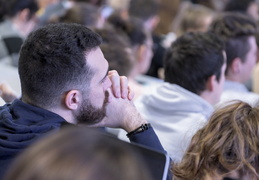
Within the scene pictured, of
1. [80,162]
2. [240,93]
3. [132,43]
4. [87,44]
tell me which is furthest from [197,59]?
[80,162]

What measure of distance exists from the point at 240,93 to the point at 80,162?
7.16 ft

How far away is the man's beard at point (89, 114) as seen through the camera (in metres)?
1.69

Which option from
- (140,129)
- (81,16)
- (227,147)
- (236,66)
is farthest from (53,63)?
(81,16)

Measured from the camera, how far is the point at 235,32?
3.08 meters

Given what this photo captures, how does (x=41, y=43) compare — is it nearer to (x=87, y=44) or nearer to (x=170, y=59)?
(x=87, y=44)

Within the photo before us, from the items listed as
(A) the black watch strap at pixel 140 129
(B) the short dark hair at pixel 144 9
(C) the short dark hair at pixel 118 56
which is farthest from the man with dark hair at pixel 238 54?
(B) the short dark hair at pixel 144 9

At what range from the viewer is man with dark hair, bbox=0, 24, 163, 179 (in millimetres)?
1577

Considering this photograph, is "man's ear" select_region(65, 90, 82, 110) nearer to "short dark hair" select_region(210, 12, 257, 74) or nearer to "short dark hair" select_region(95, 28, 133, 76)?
"short dark hair" select_region(95, 28, 133, 76)

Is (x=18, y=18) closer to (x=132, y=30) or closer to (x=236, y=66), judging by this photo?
(x=132, y=30)

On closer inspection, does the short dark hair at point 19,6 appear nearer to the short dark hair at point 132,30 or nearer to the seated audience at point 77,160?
the short dark hair at point 132,30

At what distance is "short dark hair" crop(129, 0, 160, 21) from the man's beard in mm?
3455

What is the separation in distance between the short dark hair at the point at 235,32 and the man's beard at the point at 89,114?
1431 mm

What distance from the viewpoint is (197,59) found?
2.38m

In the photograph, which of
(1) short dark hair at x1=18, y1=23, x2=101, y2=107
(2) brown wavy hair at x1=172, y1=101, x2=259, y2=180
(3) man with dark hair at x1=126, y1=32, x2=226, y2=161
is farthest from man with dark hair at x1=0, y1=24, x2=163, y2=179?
(3) man with dark hair at x1=126, y1=32, x2=226, y2=161
